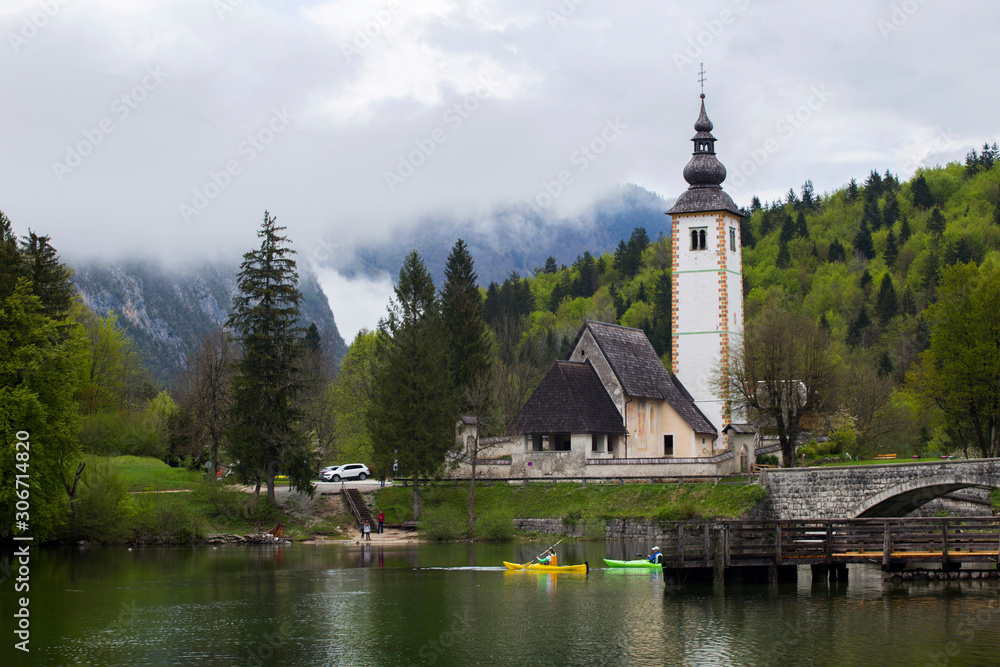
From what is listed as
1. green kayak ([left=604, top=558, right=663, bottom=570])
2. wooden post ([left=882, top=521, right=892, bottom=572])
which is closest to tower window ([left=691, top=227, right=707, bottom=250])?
green kayak ([left=604, top=558, right=663, bottom=570])

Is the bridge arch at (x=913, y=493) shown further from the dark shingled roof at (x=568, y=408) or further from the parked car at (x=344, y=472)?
the parked car at (x=344, y=472)

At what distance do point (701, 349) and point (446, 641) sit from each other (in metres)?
37.7

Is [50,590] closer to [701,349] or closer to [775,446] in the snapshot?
[701,349]

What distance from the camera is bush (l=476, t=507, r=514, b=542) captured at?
5109 cm

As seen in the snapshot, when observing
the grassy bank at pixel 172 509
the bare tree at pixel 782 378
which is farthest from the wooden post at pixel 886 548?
the grassy bank at pixel 172 509

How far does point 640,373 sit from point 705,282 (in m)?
6.10

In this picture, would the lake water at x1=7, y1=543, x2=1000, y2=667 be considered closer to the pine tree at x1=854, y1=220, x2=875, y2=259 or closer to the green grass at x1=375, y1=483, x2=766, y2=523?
the green grass at x1=375, y1=483, x2=766, y2=523

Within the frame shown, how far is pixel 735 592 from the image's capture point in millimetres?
34031

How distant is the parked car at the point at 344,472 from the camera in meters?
65.0

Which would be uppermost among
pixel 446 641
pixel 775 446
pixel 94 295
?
pixel 94 295

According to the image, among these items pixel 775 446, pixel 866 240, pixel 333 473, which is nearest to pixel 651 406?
pixel 775 446

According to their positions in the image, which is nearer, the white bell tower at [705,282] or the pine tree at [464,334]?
the white bell tower at [705,282]

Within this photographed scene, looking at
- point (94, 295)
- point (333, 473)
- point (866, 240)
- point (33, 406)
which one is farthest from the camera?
point (94, 295)

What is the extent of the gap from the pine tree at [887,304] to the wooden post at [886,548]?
227ft
